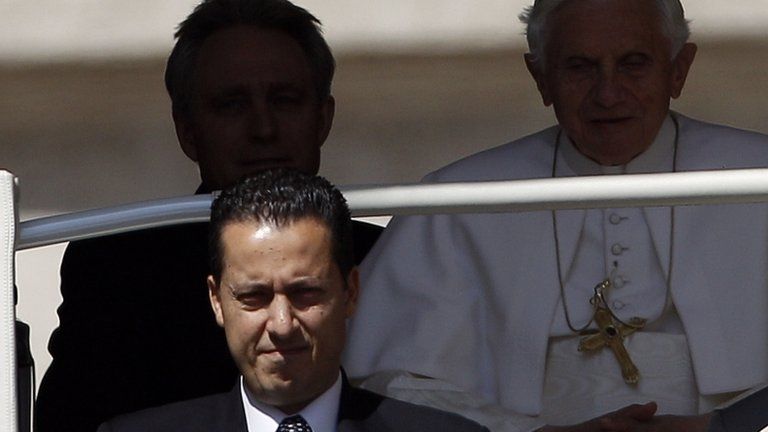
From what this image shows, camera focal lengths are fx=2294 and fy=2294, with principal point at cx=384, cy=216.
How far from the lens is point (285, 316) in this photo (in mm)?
3117

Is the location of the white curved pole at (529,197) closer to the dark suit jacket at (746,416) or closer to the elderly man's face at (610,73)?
the dark suit jacket at (746,416)

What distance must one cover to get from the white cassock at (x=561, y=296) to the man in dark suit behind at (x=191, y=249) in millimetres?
264

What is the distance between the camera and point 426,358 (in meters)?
3.81

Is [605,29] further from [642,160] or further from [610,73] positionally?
[642,160]

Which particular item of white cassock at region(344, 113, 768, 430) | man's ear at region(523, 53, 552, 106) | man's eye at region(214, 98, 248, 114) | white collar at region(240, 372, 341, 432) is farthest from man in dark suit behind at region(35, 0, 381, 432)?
white collar at region(240, 372, 341, 432)

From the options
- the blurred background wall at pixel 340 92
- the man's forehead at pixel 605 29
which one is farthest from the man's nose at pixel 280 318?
the blurred background wall at pixel 340 92

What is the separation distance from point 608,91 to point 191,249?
2.65 ft

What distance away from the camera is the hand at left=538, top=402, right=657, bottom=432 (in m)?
3.51

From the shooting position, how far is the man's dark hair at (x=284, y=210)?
10.5 feet

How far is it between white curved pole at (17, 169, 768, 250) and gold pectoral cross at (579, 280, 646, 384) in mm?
755

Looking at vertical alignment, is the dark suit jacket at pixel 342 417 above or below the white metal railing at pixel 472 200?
below

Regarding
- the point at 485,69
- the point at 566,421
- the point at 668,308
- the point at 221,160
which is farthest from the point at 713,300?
the point at 485,69

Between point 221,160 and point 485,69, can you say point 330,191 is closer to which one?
point 221,160

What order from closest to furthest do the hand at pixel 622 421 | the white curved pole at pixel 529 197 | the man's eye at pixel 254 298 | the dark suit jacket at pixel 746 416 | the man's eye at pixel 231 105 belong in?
the white curved pole at pixel 529 197, the man's eye at pixel 254 298, the dark suit jacket at pixel 746 416, the hand at pixel 622 421, the man's eye at pixel 231 105
